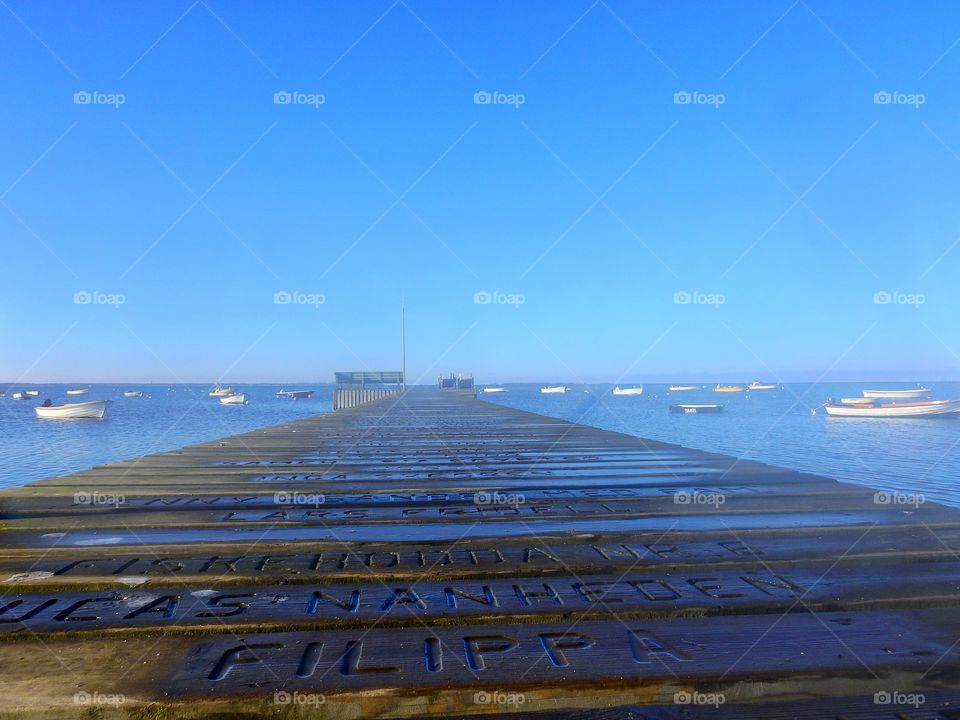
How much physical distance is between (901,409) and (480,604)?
74.4 metres

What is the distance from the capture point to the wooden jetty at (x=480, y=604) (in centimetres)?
297

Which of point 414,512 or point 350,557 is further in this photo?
point 414,512

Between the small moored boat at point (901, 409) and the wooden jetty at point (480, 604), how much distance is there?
67327 mm

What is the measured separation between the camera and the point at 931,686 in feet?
9.98

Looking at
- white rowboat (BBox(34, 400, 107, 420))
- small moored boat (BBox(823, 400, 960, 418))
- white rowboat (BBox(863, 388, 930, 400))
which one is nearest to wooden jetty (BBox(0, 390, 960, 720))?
small moored boat (BBox(823, 400, 960, 418))

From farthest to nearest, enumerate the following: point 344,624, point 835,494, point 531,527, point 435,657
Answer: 1. point 835,494
2. point 531,527
3. point 344,624
4. point 435,657

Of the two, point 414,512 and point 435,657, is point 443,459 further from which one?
point 435,657

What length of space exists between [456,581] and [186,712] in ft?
6.70

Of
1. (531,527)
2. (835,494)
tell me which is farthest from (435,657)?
(835,494)

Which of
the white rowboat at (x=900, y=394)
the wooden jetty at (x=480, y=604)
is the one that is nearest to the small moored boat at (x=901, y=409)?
the white rowboat at (x=900, y=394)

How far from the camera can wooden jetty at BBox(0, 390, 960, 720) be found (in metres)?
2.97

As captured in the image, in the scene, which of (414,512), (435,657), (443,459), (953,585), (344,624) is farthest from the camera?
(443,459)

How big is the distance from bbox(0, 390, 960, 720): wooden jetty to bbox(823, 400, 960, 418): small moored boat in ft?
221

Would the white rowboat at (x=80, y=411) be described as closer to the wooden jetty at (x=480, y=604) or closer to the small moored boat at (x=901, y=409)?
the wooden jetty at (x=480, y=604)
